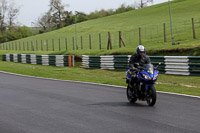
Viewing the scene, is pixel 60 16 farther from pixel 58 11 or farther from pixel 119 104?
pixel 119 104

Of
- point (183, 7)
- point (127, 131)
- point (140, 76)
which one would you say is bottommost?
point (127, 131)

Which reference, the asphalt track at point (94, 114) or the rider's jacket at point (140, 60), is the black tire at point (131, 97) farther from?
the rider's jacket at point (140, 60)

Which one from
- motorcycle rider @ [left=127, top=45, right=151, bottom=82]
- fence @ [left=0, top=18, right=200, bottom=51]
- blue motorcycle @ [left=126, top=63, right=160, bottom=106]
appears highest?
fence @ [left=0, top=18, right=200, bottom=51]

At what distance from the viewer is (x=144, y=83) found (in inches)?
386

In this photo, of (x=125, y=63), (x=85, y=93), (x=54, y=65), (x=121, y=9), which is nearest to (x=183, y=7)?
(x=121, y=9)

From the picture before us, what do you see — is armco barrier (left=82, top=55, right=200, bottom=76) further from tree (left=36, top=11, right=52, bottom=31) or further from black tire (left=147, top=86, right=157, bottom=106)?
tree (left=36, top=11, right=52, bottom=31)

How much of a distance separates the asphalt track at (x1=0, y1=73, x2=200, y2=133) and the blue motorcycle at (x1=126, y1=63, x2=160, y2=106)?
264 millimetres

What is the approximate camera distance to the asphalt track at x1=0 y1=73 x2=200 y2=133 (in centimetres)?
724

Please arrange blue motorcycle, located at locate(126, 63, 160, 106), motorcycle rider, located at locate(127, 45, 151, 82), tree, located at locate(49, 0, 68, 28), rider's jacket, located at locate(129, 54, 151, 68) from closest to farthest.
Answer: blue motorcycle, located at locate(126, 63, 160, 106)
motorcycle rider, located at locate(127, 45, 151, 82)
rider's jacket, located at locate(129, 54, 151, 68)
tree, located at locate(49, 0, 68, 28)

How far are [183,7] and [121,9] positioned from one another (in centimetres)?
4408

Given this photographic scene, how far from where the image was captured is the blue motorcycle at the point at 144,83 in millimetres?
9664

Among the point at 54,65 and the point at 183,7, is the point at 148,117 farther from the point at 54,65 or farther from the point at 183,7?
the point at 183,7

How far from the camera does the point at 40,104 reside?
10703 mm

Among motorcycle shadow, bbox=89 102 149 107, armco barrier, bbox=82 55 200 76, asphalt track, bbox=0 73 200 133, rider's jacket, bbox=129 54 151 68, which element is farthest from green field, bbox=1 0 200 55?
motorcycle shadow, bbox=89 102 149 107
